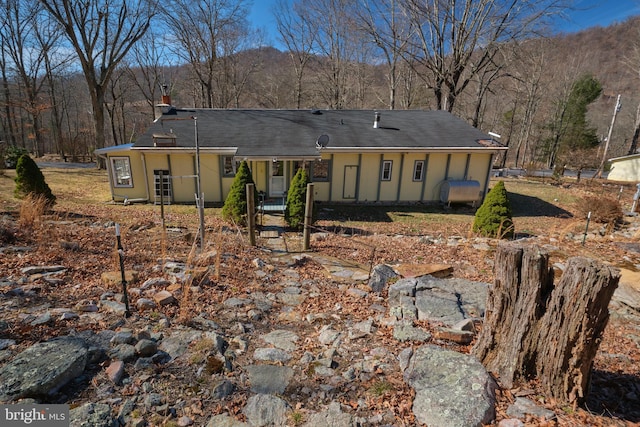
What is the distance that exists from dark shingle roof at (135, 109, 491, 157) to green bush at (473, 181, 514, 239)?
17.8 ft

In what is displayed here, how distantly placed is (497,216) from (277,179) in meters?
9.18

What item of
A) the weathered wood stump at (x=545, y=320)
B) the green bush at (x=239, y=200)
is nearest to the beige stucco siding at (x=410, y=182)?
the green bush at (x=239, y=200)

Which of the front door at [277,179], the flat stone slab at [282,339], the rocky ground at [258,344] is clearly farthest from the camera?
the front door at [277,179]

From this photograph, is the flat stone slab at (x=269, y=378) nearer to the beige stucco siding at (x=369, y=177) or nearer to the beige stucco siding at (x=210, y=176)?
the beige stucco siding at (x=210, y=176)

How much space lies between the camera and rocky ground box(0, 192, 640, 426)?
2688 millimetres

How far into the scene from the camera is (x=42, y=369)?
2.75m

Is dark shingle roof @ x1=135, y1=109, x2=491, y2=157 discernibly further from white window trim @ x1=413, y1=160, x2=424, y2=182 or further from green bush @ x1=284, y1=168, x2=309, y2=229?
green bush @ x1=284, y1=168, x2=309, y2=229

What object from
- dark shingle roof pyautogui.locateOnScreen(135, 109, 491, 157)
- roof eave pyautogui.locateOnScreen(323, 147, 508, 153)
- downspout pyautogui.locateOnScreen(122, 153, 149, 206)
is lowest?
downspout pyautogui.locateOnScreen(122, 153, 149, 206)

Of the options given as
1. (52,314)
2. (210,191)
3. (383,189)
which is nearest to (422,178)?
(383,189)

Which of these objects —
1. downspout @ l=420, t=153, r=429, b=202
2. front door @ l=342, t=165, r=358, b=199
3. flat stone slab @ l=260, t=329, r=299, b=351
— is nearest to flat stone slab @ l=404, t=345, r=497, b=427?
flat stone slab @ l=260, t=329, r=299, b=351

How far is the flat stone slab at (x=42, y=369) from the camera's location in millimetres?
2576

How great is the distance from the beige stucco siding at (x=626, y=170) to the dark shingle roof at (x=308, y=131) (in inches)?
837

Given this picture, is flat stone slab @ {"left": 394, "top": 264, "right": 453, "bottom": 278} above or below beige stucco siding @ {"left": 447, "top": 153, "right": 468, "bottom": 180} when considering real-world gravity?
below

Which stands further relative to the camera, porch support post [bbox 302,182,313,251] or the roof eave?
the roof eave
